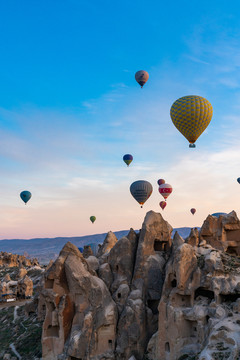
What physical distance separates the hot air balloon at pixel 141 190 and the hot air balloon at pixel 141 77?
58.7 feet

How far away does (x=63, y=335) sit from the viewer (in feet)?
99.5

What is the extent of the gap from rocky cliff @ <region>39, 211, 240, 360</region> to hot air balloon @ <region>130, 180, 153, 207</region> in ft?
66.3

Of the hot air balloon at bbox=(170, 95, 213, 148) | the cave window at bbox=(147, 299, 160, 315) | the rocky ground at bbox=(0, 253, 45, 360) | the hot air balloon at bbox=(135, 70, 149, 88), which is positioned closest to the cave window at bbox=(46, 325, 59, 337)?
the rocky ground at bbox=(0, 253, 45, 360)

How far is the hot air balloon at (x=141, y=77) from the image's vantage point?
198ft

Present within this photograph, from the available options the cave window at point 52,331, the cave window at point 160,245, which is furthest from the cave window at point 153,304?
the cave window at point 52,331

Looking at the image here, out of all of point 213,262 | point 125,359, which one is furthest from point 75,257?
point 213,262

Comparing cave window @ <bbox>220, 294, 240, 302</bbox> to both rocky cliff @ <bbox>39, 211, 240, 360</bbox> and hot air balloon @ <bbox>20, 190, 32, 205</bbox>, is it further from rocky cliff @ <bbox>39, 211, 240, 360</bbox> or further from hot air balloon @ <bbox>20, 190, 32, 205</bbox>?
hot air balloon @ <bbox>20, 190, 32, 205</bbox>

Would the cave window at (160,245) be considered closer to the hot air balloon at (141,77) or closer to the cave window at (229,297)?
the cave window at (229,297)

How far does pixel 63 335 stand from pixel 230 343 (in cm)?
1464

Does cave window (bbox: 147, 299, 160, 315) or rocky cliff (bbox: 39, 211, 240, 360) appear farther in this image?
cave window (bbox: 147, 299, 160, 315)

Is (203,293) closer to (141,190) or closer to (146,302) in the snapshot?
(146,302)

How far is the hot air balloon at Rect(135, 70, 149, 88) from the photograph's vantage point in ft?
198

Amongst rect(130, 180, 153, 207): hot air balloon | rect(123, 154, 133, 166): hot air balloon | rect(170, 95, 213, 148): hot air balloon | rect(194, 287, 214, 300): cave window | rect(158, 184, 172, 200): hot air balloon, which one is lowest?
rect(194, 287, 214, 300): cave window

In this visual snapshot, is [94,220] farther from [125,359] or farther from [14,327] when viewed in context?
[125,359]
